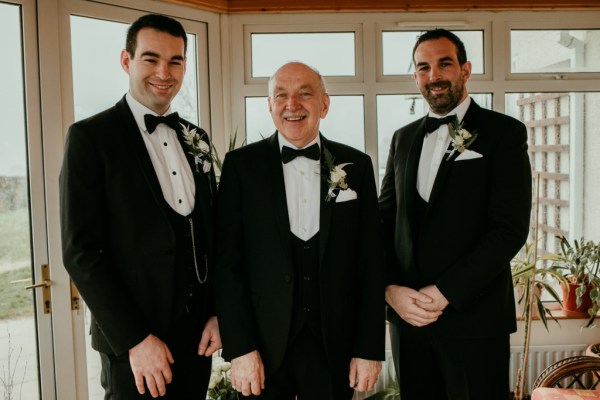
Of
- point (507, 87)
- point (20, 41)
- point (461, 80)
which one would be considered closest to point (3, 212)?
point (20, 41)

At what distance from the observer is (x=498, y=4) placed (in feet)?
11.6

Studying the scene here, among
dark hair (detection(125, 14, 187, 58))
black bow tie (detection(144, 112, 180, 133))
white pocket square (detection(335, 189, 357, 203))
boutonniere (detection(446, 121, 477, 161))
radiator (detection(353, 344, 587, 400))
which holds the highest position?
dark hair (detection(125, 14, 187, 58))

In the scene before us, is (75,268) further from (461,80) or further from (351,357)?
(461,80)

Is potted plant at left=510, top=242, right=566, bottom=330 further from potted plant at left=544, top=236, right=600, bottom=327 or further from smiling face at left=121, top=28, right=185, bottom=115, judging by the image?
smiling face at left=121, top=28, right=185, bottom=115

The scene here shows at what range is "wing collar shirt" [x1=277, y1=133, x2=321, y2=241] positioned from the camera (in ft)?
6.14

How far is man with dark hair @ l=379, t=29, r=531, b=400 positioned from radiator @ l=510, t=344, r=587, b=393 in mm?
1766

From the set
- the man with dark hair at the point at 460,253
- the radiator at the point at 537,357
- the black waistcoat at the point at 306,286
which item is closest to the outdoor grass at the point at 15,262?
the black waistcoat at the point at 306,286

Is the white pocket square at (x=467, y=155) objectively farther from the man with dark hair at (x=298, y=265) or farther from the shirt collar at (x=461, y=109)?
the man with dark hair at (x=298, y=265)

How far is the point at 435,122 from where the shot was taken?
217 centimetres

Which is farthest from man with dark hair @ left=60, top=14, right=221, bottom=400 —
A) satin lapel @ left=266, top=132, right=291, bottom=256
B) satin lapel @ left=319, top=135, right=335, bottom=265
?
satin lapel @ left=319, top=135, right=335, bottom=265

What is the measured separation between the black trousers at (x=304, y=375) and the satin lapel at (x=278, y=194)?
0.34 m

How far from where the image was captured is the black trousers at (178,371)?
5.58 ft

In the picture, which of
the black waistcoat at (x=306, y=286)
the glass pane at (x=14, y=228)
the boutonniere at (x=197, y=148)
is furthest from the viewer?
the glass pane at (x=14, y=228)

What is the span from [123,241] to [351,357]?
0.94 metres
